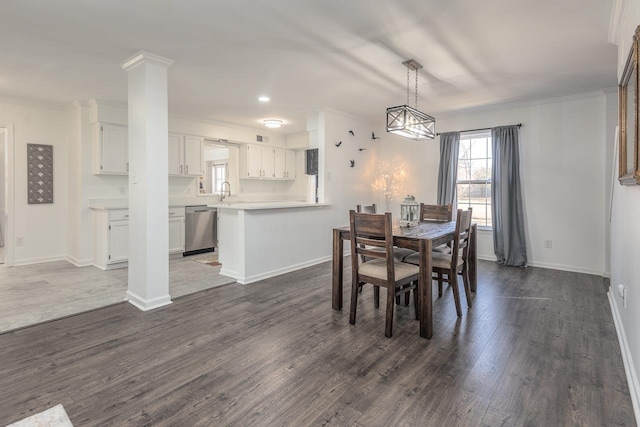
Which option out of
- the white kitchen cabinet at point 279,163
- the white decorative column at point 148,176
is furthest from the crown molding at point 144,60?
the white kitchen cabinet at point 279,163

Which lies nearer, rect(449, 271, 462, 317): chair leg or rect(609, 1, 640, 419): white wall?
rect(609, 1, 640, 419): white wall

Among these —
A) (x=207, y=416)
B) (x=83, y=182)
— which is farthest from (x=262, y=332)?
(x=83, y=182)

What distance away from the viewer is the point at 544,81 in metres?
3.97

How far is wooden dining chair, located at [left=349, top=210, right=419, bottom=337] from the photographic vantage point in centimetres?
263

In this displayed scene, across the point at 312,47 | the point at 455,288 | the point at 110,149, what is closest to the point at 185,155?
the point at 110,149

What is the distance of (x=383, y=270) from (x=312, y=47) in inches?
80.9

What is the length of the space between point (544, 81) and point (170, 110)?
17.3 ft

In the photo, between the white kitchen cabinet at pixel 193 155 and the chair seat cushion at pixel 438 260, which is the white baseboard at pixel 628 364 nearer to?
the chair seat cushion at pixel 438 260

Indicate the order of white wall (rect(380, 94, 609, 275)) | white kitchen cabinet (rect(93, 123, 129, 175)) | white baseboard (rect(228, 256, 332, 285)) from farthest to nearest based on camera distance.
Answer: white kitchen cabinet (rect(93, 123, 129, 175))
white wall (rect(380, 94, 609, 275))
white baseboard (rect(228, 256, 332, 285))

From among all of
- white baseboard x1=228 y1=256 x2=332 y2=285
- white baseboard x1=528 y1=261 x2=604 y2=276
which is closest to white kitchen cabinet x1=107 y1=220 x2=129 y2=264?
white baseboard x1=228 y1=256 x2=332 y2=285

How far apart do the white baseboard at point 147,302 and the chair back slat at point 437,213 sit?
10.2ft

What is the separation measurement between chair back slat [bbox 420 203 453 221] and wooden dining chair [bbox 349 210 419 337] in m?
1.53

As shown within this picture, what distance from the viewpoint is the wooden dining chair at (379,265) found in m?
2.63

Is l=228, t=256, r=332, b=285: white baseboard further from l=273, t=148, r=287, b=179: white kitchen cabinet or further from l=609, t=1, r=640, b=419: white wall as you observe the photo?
l=609, t=1, r=640, b=419: white wall
